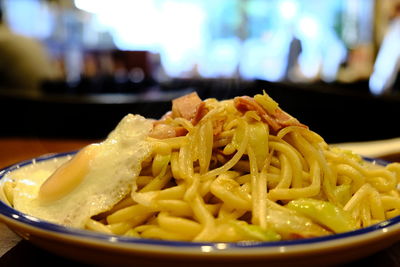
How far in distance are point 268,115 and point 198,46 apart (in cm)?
1390

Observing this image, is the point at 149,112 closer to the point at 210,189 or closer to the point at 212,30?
the point at 210,189

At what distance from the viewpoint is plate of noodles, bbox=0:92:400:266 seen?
0.90m

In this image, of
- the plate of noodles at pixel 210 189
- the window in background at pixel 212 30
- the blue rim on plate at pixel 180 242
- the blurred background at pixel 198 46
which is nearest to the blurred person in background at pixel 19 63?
the blurred background at pixel 198 46

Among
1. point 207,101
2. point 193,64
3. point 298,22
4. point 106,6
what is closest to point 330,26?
point 298,22

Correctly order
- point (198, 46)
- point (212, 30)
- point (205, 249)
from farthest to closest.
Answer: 1. point (198, 46)
2. point (212, 30)
3. point (205, 249)

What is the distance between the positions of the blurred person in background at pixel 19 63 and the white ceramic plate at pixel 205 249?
4456mm

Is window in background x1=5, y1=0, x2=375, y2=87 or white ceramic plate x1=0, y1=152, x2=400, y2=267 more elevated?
window in background x1=5, y1=0, x2=375, y2=87

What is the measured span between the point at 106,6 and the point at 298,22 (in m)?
6.06

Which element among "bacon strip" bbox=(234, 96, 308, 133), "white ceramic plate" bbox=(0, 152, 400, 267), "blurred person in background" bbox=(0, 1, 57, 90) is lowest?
"white ceramic plate" bbox=(0, 152, 400, 267)

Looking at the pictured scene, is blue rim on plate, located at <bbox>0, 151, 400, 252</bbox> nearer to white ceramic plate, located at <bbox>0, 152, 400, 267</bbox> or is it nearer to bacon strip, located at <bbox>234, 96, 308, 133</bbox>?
white ceramic plate, located at <bbox>0, 152, 400, 267</bbox>

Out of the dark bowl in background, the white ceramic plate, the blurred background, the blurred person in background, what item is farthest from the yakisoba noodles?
the blurred person in background

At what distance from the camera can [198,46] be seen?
1484 cm

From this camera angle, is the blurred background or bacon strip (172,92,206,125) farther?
the blurred background

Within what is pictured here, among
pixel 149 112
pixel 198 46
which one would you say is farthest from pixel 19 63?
pixel 198 46
